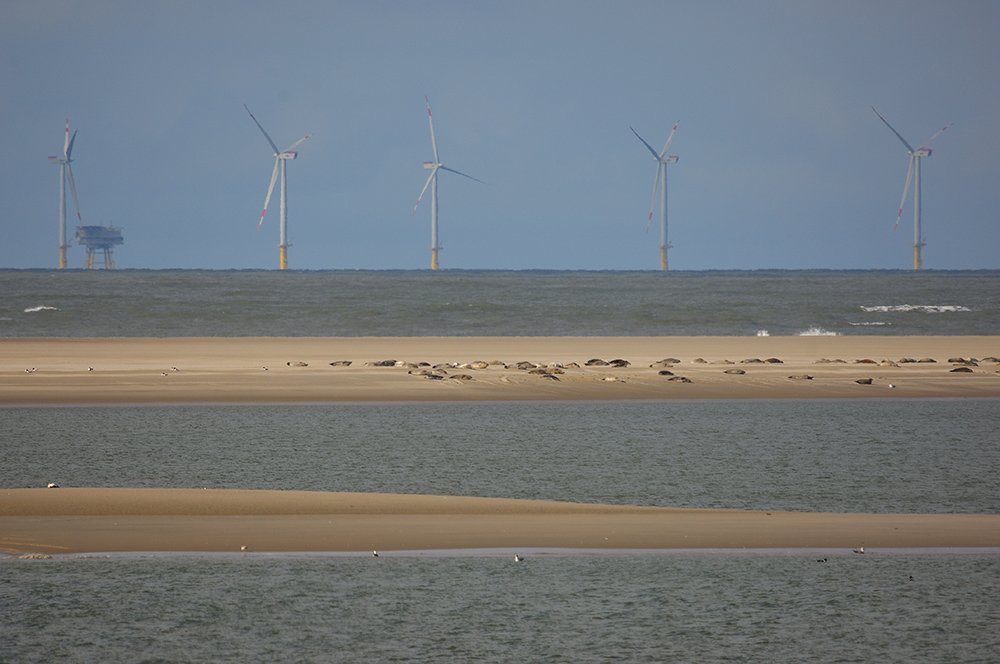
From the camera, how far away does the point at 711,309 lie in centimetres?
6444

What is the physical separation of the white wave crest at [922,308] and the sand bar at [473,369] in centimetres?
2234

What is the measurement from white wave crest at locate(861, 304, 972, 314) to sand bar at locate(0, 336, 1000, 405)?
22.3 meters

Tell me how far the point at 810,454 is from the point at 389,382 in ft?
46.8

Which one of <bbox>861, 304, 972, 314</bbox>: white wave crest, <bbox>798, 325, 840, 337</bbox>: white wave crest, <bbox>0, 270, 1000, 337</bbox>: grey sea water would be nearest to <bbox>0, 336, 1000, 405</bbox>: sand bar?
<bbox>798, 325, 840, 337</bbox>: white wave crest

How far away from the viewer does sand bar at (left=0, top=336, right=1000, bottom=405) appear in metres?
26.0

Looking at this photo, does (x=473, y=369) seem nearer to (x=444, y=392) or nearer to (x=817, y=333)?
(x=444, y=392)

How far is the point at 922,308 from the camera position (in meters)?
70.6

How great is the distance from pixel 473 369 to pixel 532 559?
22260 mm

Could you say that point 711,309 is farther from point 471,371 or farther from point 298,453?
point 298,453

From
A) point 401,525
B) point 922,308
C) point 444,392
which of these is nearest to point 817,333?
point 922,308

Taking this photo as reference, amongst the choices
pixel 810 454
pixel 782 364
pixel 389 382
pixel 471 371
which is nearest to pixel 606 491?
pixel 810 454

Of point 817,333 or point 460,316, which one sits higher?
point 460,316

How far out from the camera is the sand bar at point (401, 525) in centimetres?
1005

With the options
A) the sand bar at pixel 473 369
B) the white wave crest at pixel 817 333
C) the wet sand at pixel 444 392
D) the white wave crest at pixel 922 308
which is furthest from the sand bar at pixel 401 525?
the white wave crest at pixel 922 308
